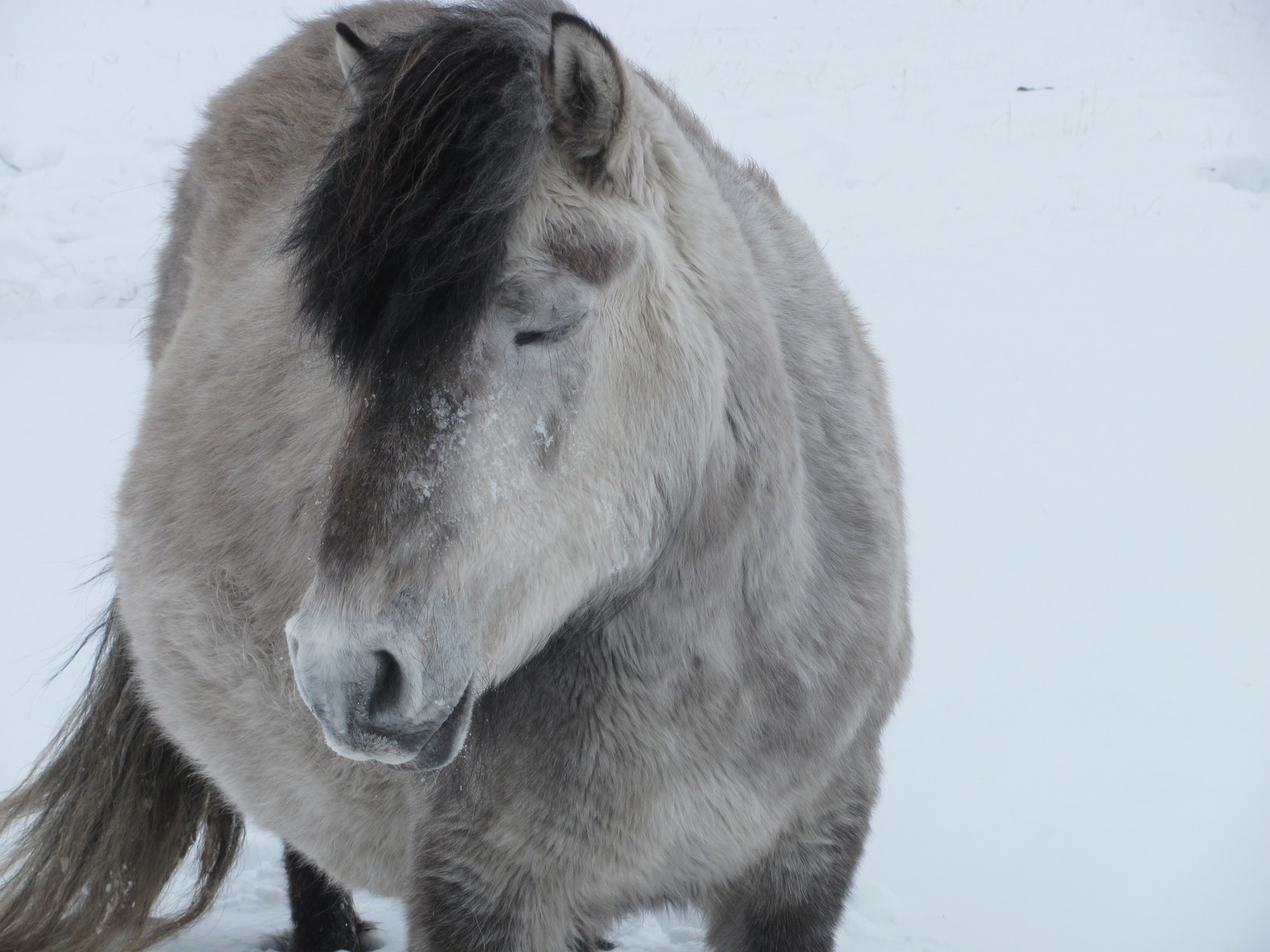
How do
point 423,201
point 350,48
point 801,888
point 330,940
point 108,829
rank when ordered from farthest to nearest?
point 330,940 → point 108,829 → point 801,888 → point 350,48 → point 423,201

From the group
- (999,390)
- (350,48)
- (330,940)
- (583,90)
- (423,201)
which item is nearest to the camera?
(423,201)

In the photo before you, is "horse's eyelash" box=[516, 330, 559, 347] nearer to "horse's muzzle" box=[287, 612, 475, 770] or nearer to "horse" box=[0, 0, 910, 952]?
"horse" box=[0, 0, 910, 952]

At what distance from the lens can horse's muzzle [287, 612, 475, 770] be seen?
158cm

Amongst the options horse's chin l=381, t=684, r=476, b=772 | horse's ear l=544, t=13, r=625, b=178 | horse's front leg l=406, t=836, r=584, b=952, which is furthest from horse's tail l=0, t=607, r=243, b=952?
horse's ear l=544, t=13, r=625, b=178

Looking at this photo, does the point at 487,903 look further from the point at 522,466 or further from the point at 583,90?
the point at 583,90

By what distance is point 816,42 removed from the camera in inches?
525

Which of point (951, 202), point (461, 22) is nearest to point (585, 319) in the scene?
point (461, 22)

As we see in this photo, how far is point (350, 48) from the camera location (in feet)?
7.04

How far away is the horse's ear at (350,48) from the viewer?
2037mm

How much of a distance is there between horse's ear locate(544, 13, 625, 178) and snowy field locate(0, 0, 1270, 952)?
2.74m

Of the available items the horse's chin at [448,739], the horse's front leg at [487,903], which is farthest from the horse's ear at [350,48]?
the horse's front leg at [487,903]

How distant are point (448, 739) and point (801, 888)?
1.19 metres

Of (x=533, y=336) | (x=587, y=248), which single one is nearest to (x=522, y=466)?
(x=533, y=336)

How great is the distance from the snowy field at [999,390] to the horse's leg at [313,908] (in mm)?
324
